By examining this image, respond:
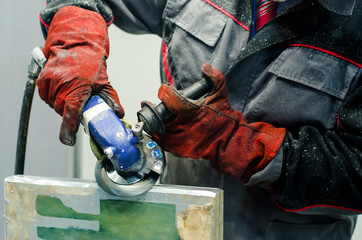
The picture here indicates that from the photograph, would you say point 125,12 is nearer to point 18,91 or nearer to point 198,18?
point 198,18

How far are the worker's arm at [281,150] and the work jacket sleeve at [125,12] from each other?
30cm

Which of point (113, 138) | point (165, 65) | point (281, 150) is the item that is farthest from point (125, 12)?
point (281, 150)

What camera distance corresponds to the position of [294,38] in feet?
2.27

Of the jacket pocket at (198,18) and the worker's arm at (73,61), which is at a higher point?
the jacket pocket at (198,18)

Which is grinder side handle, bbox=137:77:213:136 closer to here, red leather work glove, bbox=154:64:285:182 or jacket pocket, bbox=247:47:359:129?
red leather work glove, bbox=154:64:285:182

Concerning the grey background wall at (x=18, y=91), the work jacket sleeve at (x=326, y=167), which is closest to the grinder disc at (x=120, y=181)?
the work jacket sleeve at (x=326, y=167)

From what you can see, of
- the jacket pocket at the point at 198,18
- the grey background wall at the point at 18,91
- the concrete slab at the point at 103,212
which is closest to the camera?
the concrete slab at the point at 103,212

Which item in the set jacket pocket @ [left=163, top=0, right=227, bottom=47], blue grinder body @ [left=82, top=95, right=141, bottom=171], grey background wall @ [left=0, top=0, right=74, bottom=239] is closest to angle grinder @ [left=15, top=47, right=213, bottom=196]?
blue grinder body @ [left=82, top=95, right=141, bottom=171]

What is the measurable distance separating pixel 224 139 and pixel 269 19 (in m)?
0.26

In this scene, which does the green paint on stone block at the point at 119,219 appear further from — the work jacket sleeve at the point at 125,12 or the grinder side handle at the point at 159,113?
the work jacket sleeve at the point at 125,12

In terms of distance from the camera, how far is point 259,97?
72 cm

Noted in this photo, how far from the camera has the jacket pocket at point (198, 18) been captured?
29.1 inches

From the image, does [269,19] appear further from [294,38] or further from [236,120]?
[236,120]

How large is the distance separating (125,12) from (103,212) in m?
0.47
